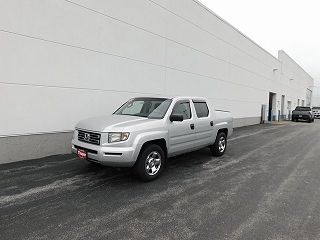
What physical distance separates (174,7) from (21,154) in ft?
32.1

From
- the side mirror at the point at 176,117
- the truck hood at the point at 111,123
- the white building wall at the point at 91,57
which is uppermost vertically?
the white building wall at the point at 91,57

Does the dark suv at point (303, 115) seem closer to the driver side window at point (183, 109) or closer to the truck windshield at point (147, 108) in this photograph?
the driver side window at point (183, 109)

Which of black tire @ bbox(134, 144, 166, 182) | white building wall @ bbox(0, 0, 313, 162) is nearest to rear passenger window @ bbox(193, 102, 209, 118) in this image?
black tire @ bbox(134, 144, 166, 182)

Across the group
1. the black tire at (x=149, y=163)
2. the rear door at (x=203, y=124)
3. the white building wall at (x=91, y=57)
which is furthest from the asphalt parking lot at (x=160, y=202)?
the white building wall at (x=91, y=57)

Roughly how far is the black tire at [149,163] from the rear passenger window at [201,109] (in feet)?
6.52

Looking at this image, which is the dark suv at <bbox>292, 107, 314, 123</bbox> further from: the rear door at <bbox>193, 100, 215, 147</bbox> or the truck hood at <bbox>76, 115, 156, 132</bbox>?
the truck hood at <bbox>76, 115, 156, 132</bbox>

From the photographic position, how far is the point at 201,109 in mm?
7527

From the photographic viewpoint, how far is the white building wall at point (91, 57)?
6852mm

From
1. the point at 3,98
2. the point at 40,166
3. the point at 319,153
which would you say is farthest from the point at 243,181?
the point at 3,98

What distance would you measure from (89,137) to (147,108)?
1711 mm

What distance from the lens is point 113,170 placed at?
20.7 feet

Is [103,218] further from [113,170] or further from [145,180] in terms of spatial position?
[113,170]

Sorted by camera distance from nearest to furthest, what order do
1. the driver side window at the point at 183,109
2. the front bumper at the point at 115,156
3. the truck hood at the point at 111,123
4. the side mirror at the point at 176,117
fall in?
the front bumper at the point at 115,156 < the truck hood at the point at 111,123 < the side mirror at the point at 176,117 < the driver side window at the point at 183,109

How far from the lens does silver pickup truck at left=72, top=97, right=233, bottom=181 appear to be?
5.13m
